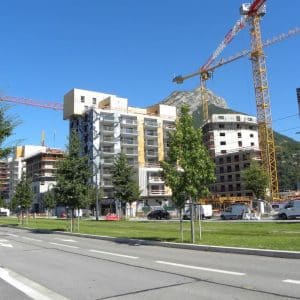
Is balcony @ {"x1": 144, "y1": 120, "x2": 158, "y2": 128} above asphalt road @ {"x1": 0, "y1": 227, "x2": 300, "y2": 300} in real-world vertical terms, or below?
above

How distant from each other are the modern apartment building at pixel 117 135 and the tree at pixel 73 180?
2864 inches

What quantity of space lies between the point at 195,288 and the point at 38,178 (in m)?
149

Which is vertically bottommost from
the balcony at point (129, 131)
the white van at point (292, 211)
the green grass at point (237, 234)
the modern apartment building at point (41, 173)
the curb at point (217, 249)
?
the curb at point (217, 249)

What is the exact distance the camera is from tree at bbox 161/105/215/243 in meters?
21.7

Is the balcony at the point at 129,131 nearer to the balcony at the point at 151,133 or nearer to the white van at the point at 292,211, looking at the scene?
the balcony at the point at 151,133

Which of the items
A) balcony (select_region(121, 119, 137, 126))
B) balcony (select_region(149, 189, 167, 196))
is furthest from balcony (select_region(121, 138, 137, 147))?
balcony (select_region(149, 189, 167, 196))

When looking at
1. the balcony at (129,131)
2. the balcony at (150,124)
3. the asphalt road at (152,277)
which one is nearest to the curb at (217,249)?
the asphalt road at (152,277)

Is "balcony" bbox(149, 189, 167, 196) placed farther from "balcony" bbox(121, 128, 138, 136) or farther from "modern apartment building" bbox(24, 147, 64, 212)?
"modern apartment building" bbox(24, 147, 64, 212)

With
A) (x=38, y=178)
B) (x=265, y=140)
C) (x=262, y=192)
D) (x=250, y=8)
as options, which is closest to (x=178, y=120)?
(x=262, y=192)

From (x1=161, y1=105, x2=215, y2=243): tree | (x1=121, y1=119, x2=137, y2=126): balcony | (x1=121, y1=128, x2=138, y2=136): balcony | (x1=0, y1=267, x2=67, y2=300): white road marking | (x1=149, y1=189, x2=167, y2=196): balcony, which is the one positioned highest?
(x1=121, y1=119, x2=137, y2=126): balcony

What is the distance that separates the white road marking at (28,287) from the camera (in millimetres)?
9467

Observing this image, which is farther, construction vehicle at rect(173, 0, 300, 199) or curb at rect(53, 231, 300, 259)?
construction vehicle at rect(173, 0, 300, 199)

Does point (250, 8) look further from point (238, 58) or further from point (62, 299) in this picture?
point (62, 299)

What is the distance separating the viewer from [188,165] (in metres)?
A: 21.8
